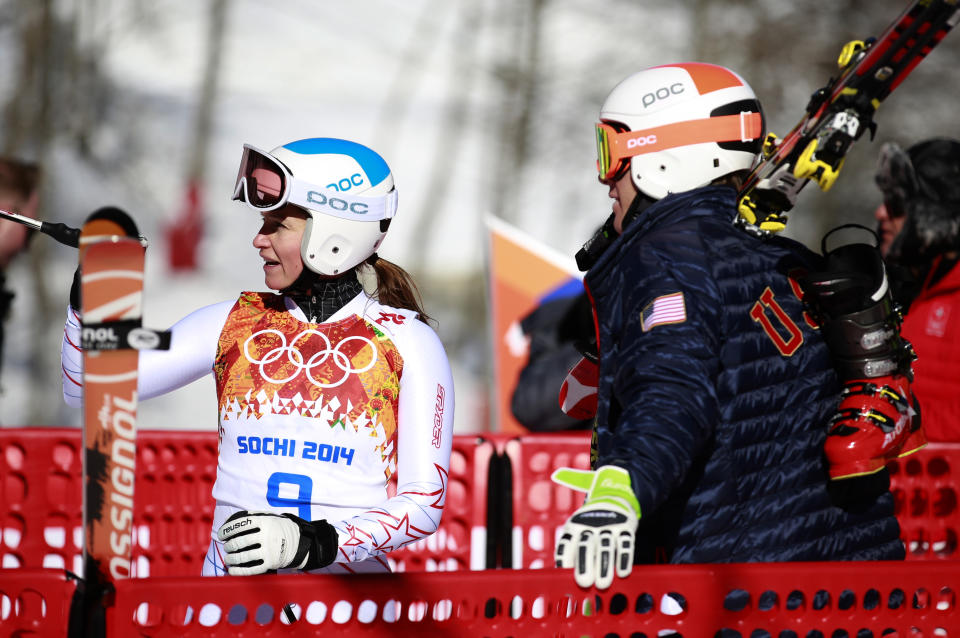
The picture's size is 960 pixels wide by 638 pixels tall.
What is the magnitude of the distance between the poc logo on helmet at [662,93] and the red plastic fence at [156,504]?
1.79 metres

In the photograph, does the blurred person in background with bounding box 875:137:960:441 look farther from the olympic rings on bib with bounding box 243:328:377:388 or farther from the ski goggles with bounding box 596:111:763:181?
the olympic rings on bib with bounding box 243:328:377:388

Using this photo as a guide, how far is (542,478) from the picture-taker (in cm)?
437

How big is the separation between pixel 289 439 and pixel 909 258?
10.6 feet

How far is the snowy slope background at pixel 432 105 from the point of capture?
12.2 m

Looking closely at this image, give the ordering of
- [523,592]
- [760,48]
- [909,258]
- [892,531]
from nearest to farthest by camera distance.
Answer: [523,592] < [892,531] < [909,258] < [760,48]

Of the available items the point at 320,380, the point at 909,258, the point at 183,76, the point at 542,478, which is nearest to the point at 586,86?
the point at 183,76

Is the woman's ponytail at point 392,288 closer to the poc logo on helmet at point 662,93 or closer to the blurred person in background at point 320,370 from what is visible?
the blurred person in background at point 320,370

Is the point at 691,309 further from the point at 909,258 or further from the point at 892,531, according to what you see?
the point at 909,258

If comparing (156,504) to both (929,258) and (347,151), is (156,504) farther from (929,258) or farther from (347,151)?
(929,258)

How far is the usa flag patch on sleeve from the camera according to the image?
2.45 meters

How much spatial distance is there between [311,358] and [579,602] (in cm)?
112

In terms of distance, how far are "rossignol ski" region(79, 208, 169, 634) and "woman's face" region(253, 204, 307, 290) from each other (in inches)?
36.2

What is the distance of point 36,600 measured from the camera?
213 cm

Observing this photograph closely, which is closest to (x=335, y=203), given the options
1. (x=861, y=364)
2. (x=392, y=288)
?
(x=392, y=288)
